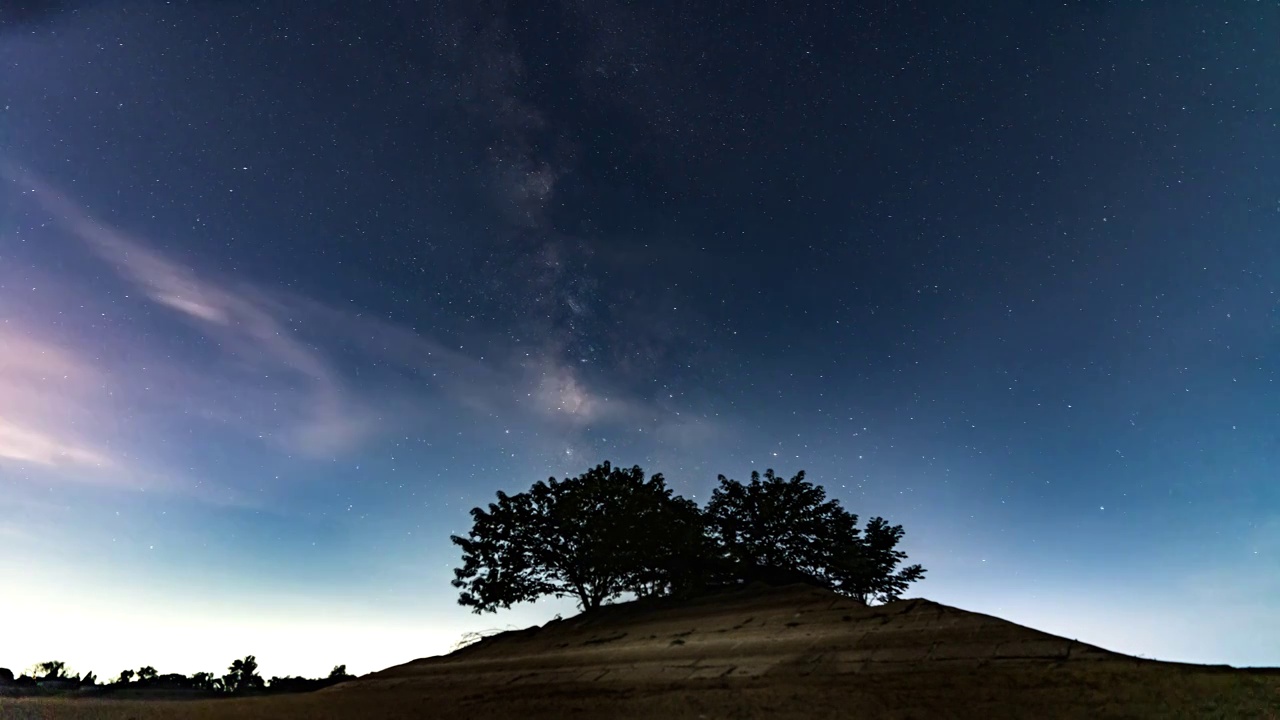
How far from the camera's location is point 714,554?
1884 inches

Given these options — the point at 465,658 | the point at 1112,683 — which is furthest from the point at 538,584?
the point at 1112,683

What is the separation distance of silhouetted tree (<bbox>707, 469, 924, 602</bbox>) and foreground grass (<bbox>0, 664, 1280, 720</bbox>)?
28647 millimetres

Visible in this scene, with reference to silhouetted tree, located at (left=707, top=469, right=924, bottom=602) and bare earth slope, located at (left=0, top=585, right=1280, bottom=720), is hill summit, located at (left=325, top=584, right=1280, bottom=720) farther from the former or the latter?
silhouetted tree, located at (left=707, top=469, right=924, bottom=602)

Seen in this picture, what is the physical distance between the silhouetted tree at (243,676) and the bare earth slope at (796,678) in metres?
32.3

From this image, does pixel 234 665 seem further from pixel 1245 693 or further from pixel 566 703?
pixel 1245 693

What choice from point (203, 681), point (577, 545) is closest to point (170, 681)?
point (203, 681)

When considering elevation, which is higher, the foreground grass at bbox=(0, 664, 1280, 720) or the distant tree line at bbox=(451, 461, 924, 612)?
the distant tree line at bbox=(451, 461, 924, 612)

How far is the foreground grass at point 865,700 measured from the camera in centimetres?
1501

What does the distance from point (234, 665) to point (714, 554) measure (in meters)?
54.4

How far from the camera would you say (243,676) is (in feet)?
203

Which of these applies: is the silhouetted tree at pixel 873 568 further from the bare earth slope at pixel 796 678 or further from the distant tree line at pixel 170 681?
the distant tree line at pixel 170 681

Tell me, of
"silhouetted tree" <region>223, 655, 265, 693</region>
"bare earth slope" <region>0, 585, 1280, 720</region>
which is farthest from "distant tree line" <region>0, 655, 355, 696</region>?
"bare earth slope" <region>0, 585, 1280, 720</region>

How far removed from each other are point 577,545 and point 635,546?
5.08m

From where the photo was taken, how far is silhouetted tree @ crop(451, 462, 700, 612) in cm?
4472
